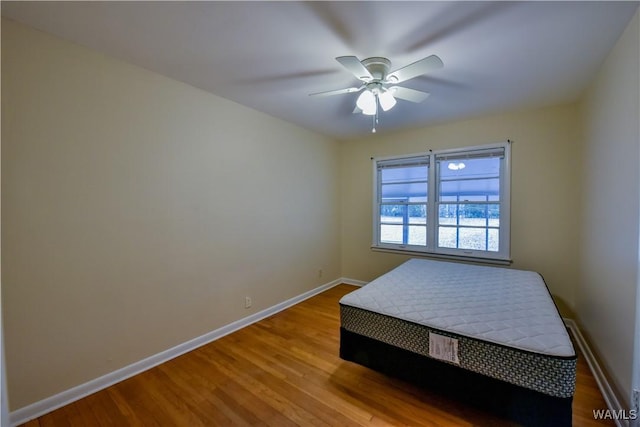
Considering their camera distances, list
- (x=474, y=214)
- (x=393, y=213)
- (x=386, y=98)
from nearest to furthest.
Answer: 1. (x=386, y=98)
2. (x=474, y=214)
3. (x=393, y=213)

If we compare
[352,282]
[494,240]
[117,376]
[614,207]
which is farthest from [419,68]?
[352,282]

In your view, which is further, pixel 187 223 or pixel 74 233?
pixel 187 223

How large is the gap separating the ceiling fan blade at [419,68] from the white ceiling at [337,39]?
0.59 feet

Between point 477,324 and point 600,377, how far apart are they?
1168 millimetres

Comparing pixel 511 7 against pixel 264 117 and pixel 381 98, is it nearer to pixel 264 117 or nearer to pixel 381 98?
pixel 381 98

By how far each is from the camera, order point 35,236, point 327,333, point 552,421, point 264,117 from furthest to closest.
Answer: point 264,117 → point 327,333 → point 35,236 → point 552,421

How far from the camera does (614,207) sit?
1890 millimetres

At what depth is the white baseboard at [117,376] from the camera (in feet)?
5.54

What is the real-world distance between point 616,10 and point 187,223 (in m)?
3.32

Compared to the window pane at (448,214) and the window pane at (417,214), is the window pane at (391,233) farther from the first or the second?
the window pane at (448,214)

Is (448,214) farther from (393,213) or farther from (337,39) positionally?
(337,39)

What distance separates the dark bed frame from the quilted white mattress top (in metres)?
0.23

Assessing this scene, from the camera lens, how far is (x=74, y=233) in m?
1.85

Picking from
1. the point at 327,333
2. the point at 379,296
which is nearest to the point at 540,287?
the point at 379,296
